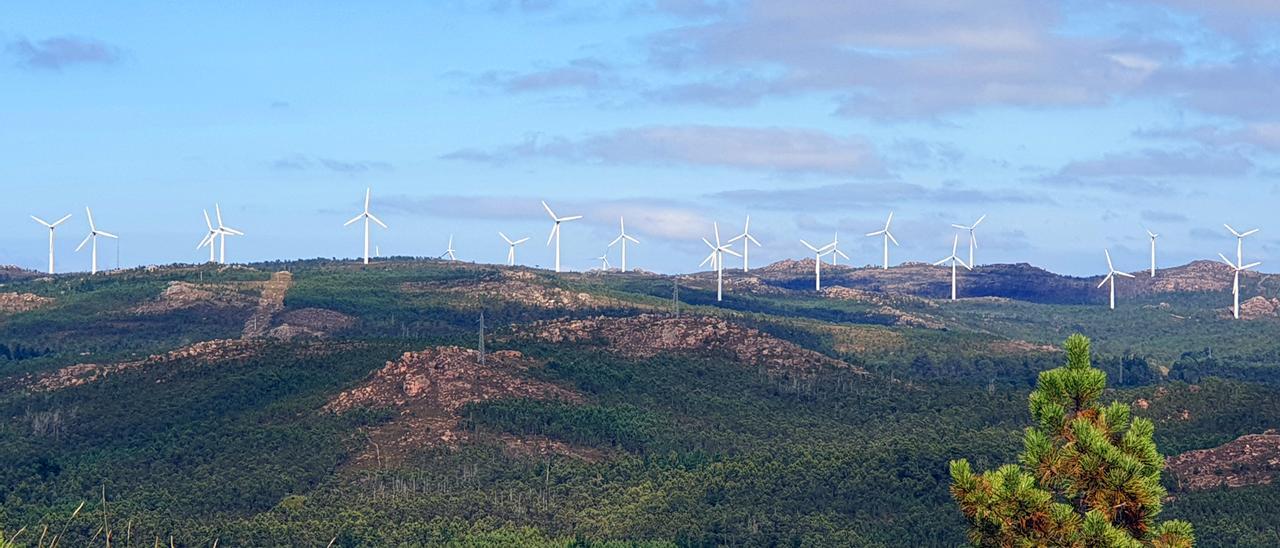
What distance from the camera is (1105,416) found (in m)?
47.9

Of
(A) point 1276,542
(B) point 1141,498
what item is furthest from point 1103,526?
(A) point 1276,542

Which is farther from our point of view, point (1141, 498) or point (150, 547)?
point (150, 547)

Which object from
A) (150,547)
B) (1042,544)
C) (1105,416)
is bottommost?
(150,547)

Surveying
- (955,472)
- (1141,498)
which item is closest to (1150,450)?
(1141,498)

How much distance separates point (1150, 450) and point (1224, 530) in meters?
161

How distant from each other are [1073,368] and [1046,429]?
5.57ft

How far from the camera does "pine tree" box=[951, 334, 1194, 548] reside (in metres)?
46.9

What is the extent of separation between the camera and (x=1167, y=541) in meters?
47.1

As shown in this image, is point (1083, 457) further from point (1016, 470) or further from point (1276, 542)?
point (1276, 542)

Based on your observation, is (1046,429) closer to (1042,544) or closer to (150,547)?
(1042,544)

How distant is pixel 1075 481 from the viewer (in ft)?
157

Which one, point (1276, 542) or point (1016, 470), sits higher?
point (1016, 470)

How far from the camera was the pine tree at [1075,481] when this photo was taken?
154ft

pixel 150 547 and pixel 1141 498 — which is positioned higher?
pixel 1141 498
